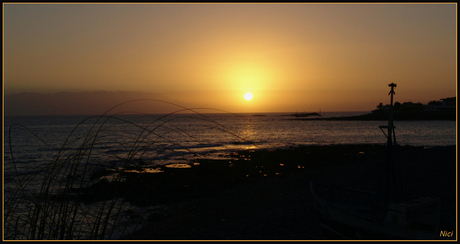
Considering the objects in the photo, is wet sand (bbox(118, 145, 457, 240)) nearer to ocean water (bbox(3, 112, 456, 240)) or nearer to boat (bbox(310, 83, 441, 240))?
boat (bbox(310, 83, 441, 240))

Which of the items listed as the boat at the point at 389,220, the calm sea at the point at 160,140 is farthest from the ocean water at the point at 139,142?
the boat at the point at 389,220

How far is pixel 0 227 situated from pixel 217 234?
5.30m

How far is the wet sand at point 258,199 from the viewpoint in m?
7.06

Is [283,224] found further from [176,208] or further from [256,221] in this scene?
[176,208]

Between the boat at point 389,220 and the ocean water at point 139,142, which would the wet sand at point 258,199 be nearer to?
the boat at point 389,220

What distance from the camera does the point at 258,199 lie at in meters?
10.6

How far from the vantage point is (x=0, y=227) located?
93.6 inches

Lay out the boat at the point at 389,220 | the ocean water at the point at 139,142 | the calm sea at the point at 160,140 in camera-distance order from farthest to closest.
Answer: the boat at the point at 389,220 → the calm sea at the point at 160,140 → the ocean water at the point at 139,142

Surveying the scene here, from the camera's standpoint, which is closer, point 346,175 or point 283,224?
point 283,224

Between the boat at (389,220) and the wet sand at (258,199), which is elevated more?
the boat at (389,220)

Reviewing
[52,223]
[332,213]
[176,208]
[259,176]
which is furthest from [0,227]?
[259,176]

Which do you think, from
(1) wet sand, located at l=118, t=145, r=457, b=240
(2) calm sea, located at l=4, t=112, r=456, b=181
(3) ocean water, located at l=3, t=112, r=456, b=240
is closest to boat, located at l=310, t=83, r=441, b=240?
(1) wet sand, located at l=118, t=145, r=457, b=240

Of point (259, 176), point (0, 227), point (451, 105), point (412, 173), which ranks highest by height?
point (451, 105)

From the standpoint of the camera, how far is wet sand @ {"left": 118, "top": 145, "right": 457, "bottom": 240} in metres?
7.06
